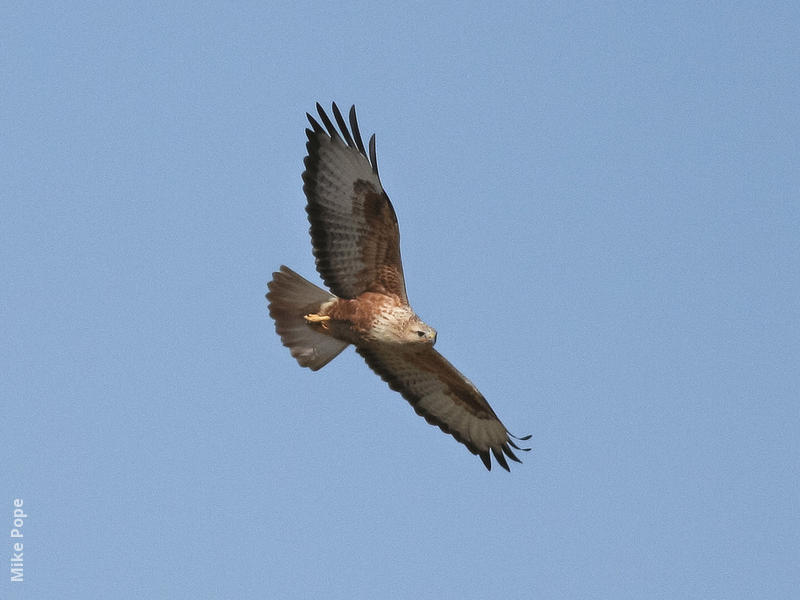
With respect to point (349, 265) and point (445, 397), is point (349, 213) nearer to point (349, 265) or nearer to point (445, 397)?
point (349, 265)

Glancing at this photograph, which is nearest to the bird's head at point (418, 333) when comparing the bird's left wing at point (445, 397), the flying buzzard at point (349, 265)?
the flying buzzard at point (349, 265)

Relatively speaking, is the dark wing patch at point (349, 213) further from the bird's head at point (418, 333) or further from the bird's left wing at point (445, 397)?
the bird's left wing at point (445, 397)

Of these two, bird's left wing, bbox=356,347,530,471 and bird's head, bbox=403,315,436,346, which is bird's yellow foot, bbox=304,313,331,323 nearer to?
bird's left wing, bbox=356,347,530,471

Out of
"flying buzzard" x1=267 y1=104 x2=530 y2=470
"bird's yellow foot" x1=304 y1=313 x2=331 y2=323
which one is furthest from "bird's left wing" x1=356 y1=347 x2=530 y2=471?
"bird's yellow foot" x1=304 y1=313 x2=331 y2=323

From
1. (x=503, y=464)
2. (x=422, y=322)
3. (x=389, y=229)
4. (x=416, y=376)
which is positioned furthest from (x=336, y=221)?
(x=503, y=464)

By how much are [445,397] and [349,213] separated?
2.27 metres

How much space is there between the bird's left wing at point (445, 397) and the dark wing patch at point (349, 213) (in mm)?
874

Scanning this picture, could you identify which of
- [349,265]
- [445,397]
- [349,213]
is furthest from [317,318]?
[445,397]

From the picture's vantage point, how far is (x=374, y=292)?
35.8ft

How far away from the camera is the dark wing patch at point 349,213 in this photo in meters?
10.7

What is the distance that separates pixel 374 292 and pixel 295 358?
1.12 meters

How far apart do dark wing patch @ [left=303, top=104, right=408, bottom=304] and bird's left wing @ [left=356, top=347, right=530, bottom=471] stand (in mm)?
874

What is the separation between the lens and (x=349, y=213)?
424 inches

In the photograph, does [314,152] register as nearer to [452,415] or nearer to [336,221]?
[336,221]
